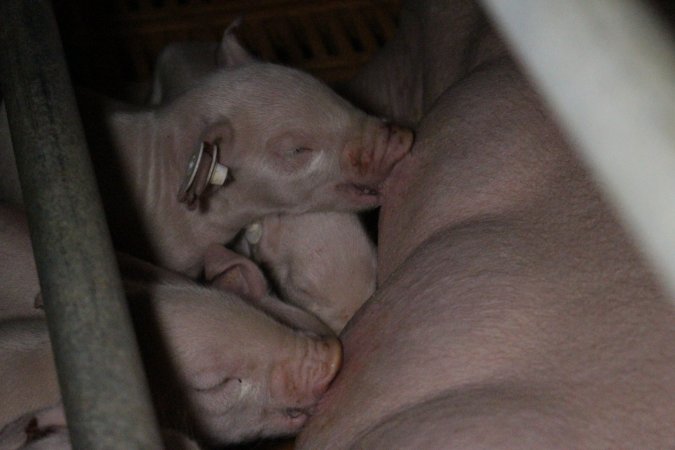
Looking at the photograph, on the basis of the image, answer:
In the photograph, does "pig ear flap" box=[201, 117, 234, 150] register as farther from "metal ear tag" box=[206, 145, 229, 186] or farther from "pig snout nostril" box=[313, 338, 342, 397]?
"pig snout nostril" box=[313, 338, 342, 397]

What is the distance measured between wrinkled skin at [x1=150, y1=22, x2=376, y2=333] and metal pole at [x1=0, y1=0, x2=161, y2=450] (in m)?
0.78

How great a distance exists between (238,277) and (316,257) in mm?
309

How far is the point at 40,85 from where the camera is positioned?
49.1 inches

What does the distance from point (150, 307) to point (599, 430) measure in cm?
68

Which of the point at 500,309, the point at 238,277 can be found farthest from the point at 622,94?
the point at 238,277

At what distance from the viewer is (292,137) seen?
1876 mm

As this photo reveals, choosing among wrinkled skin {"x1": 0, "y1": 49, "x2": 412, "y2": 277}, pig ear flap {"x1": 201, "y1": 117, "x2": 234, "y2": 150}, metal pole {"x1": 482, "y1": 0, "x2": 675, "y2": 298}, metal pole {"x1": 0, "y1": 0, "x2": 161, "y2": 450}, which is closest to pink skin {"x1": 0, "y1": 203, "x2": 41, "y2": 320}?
wrinkled skin {"x1": 0, "y1": 49, "x2": 412, "y2": 277}

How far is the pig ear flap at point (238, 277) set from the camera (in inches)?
66.8

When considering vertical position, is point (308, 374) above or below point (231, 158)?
below

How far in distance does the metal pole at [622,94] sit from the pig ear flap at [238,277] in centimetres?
119

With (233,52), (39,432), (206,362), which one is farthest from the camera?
(233,52)

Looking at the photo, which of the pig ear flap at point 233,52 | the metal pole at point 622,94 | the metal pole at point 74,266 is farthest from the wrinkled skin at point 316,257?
the metal pole at point 622,94

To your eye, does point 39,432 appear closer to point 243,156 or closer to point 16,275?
point 16,275

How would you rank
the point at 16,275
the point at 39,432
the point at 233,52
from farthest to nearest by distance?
the point at 233,52 < the point at 16,275 < the point at 39,432
